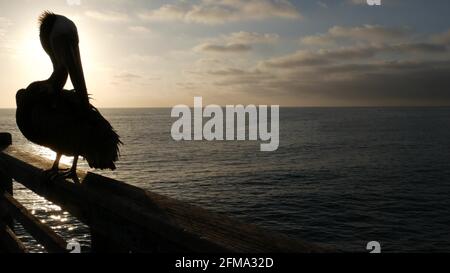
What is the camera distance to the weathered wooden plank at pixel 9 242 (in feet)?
12.3

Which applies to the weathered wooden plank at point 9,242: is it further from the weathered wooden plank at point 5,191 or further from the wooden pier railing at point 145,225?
the wooden pier railing at point 145,225

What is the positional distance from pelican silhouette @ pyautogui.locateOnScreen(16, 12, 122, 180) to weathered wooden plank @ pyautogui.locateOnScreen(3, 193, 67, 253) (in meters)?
0.64

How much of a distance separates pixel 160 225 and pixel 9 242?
3.17 meters

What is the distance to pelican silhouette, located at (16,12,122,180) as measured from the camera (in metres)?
4.23

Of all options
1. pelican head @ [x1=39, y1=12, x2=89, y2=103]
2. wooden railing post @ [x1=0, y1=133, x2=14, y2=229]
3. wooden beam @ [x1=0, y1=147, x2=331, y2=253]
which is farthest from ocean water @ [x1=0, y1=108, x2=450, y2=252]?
wooden beam @ [x1=0, y1=147, x2=331, y2=253]

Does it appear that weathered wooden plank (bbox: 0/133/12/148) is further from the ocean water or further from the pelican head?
the ocean water

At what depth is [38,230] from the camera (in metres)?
3.29

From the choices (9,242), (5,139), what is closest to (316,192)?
(5,139)

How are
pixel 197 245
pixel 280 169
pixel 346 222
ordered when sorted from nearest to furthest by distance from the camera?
pixel 197 245
pixel 346 222
pixel 280 169

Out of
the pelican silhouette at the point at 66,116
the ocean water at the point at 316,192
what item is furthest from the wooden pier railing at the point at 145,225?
the ocean water at the point at 316,192

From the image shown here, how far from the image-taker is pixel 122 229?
197 centimetres
